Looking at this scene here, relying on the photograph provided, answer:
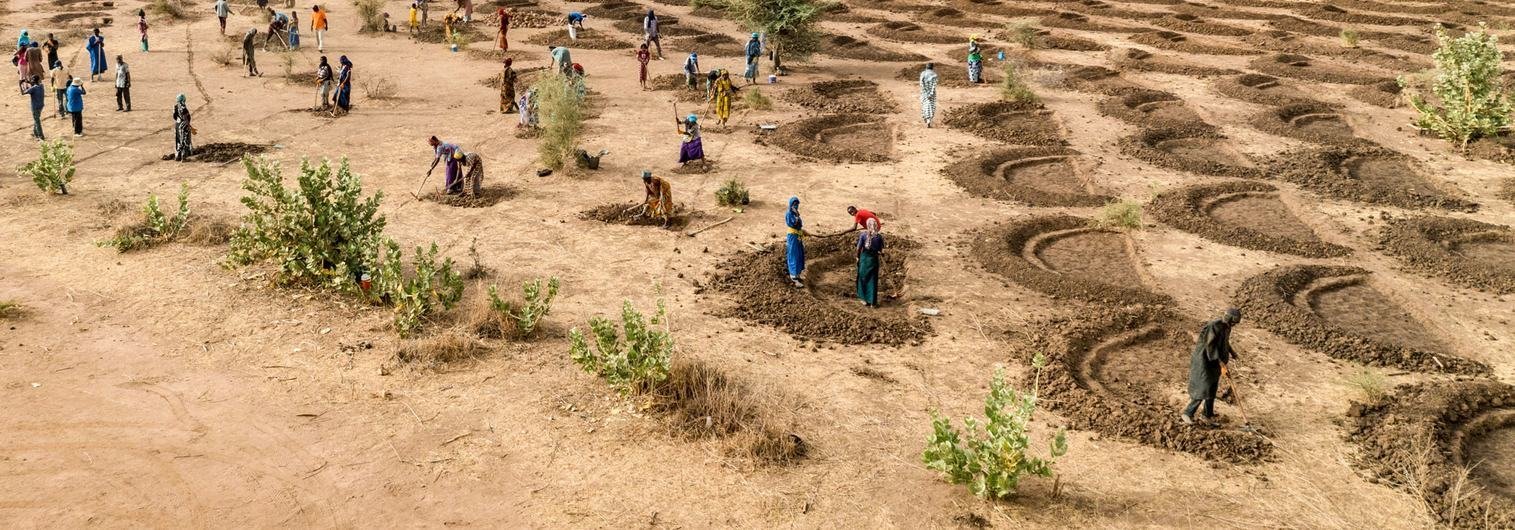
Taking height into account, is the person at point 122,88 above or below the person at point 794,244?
above

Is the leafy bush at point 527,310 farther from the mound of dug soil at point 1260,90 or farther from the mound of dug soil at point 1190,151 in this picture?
the mound of dug soil at point 1260,90

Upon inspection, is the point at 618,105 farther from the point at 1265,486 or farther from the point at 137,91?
the point at 1265,486

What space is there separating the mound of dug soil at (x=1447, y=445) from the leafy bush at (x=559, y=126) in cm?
1217

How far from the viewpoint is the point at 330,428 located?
950cm

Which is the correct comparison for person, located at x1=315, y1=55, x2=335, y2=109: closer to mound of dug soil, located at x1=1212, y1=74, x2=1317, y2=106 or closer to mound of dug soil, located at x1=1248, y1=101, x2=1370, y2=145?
mound of dug soil, located at x1=1248, y1=101, x2=1370, y2=145

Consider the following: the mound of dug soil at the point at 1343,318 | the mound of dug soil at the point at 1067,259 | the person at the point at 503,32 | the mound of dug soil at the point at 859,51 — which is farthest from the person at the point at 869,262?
the person at the point at 503,32

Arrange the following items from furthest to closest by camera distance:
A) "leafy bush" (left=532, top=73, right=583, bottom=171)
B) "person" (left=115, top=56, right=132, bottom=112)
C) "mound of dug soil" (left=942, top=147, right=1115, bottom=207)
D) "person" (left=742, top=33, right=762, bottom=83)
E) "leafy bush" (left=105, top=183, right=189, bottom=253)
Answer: "person" (left=742, top=33, right=762, bottom=83) < "person" (left=115, top=56, right=132, bottom=112) < "leafy bush" (left=532, top=73, right=583, bottom=171) < "mound of dug soil" (left=942, top=147, right=1115, bottom=207) < "leafy bush" (left=105, top=183, right=189, bottom=253)

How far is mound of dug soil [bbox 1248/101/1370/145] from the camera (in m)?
20.4

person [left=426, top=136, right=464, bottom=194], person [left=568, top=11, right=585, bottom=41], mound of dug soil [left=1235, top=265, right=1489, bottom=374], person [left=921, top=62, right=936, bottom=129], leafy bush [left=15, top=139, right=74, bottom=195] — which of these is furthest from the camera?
person [left=568, top=11, right=585, bottom=41]

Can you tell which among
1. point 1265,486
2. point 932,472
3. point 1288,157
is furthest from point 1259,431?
point 1288,157

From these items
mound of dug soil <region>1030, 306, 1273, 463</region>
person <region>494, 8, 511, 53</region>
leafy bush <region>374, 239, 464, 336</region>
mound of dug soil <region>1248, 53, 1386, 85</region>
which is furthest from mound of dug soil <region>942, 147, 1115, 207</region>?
person <region>494, 8, 511, 53</region>

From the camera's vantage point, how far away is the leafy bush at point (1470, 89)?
19375mm

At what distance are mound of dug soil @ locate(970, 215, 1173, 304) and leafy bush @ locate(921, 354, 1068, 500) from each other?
5.08m

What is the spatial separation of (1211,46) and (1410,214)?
14.3 m
